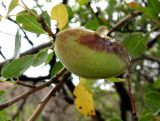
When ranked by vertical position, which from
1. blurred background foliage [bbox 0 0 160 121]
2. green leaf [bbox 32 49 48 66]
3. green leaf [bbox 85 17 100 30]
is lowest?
blurred background foliage [bbox 0 0 160 121]

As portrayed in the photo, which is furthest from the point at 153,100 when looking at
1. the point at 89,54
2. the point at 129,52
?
the point at 89,54

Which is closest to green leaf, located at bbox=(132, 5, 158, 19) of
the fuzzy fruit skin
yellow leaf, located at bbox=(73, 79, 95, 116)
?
yellow leaf, located at bbox=(73, 79, 95, 116)

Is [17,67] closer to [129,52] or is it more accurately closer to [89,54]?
[89,54]

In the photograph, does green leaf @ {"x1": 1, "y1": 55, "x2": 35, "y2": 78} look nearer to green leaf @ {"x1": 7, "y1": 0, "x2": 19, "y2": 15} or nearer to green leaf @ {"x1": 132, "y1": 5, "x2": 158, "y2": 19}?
green leaf @ {"x1": 7, "y1": 0, "x2": 19, "y2": 15}

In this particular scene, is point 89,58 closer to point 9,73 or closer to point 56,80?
point 9,73

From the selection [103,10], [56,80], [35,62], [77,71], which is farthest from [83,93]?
[103,10]
